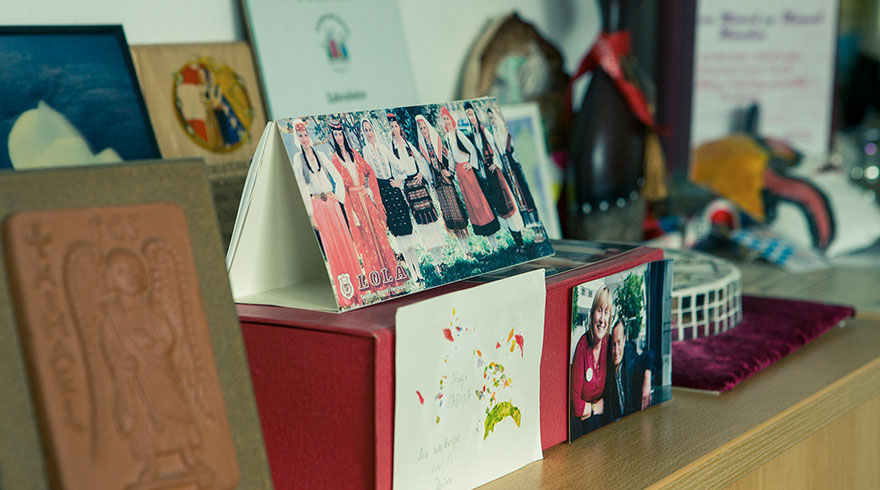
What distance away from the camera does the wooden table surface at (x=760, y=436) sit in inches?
25.1

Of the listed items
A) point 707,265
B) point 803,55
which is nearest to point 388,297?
point 707,265

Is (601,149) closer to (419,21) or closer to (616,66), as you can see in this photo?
(616,66)

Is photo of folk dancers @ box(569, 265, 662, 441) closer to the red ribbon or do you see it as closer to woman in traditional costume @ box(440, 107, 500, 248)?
woman in traditional costume @ box(440, 107, 500, 248)

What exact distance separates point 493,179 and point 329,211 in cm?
17

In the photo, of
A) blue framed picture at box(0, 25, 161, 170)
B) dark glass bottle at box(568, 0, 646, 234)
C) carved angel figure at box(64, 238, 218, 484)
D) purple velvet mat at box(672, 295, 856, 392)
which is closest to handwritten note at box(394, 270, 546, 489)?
carved angel figure at box(64, 238, 218, 484)

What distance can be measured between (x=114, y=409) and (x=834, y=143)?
159cm

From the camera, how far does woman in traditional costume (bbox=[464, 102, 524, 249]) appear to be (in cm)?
69

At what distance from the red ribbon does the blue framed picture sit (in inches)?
26.5

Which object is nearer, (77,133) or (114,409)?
(114,409)

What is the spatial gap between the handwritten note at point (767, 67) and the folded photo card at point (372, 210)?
0.99 meters

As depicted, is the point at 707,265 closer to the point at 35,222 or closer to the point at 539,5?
the point at 539,5

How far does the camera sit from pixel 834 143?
1693 mm

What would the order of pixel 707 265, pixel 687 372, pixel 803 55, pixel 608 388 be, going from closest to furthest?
pixel 608 388 < pixel 687 372 < pixel 707 265 < pixel 803 55

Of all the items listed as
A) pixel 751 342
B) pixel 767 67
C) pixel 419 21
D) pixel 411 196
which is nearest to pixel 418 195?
pixel 411 196
